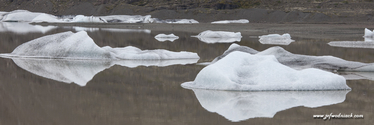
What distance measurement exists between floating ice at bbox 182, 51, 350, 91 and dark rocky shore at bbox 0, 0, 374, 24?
132 ft

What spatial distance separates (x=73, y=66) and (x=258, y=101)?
17.2 ft

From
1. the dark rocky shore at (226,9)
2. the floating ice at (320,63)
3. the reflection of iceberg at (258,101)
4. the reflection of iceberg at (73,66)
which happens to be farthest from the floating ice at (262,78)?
the dark rocky shore at (226,9)

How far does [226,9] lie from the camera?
58.2 metres

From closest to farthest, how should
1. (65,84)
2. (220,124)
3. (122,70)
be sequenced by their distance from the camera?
(220,124) → (65,84) → (122,70)

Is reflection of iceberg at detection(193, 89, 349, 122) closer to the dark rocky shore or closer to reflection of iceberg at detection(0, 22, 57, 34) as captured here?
reflection of iceberg at detection(0, 22, 57, 34)

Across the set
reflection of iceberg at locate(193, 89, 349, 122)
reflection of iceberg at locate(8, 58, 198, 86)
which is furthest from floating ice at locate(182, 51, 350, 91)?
reflection of iceberg at locate(8, 58, 198, 86)

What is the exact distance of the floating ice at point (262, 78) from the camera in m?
6.68

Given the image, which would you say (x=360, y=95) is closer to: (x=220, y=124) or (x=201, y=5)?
(x=220, y=124)

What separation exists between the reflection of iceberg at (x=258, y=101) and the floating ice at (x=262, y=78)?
5.3 inches

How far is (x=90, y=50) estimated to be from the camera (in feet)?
36.6

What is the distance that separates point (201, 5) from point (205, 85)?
180 feet

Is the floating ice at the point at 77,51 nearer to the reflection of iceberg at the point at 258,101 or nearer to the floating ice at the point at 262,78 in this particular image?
the floating ice at the point at 262,78

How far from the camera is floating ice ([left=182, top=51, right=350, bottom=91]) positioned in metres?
6.68

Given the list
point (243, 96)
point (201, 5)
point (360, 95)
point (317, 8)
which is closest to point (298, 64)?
point (360, 95)
